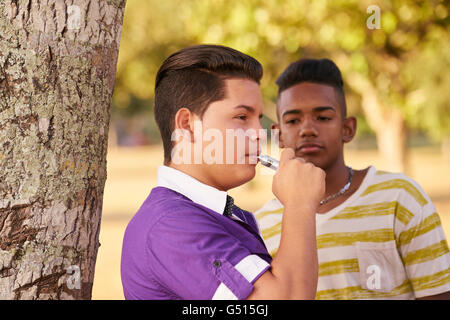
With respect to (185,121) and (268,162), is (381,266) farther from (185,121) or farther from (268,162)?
(185,121)

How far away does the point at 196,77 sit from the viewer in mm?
2000

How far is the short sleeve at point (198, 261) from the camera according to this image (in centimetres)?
162

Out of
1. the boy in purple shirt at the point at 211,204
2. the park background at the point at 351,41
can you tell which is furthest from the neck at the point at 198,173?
the park background at the point at 351,41

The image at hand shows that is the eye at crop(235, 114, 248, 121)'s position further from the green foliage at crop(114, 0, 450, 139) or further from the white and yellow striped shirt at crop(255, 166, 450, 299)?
the green foliage at crop(114, 0, 450, 139)

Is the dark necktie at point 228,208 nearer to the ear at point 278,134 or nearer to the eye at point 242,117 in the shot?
the eye at point 242,117

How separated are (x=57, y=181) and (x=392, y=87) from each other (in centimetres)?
783

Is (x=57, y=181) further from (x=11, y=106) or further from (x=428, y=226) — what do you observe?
(x=428, y=226)

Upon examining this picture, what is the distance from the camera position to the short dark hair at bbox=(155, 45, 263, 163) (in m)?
1.96

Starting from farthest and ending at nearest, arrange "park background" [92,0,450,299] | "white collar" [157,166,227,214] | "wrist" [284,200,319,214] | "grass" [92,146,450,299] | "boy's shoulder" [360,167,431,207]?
"grass" [92,146,450,299], "park background" [92,0,450,299], "boy's shoulder" [360,167,431,207], "white collar" [157,166,227,214], "wrist" [284,200,319,214]

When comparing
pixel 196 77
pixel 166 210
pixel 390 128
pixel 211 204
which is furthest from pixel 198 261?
pixel 390 128

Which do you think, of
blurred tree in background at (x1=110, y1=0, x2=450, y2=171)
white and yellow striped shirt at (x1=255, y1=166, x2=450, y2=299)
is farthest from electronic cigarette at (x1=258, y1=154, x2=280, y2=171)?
blurred tree in background at (x1=110, y1=0, x2=450, y2=171)

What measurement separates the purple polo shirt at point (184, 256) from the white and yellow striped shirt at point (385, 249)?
3.41 ft

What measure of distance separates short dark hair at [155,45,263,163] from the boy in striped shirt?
1.01 metres

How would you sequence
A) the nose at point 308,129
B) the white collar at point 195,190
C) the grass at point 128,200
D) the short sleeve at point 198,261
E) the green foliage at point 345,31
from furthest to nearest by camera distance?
the grass at point 128,200, the green foliage at point 345,31, the nose at point 308,129, the white collar at point 195,190, the short sleeve at point 198,261
